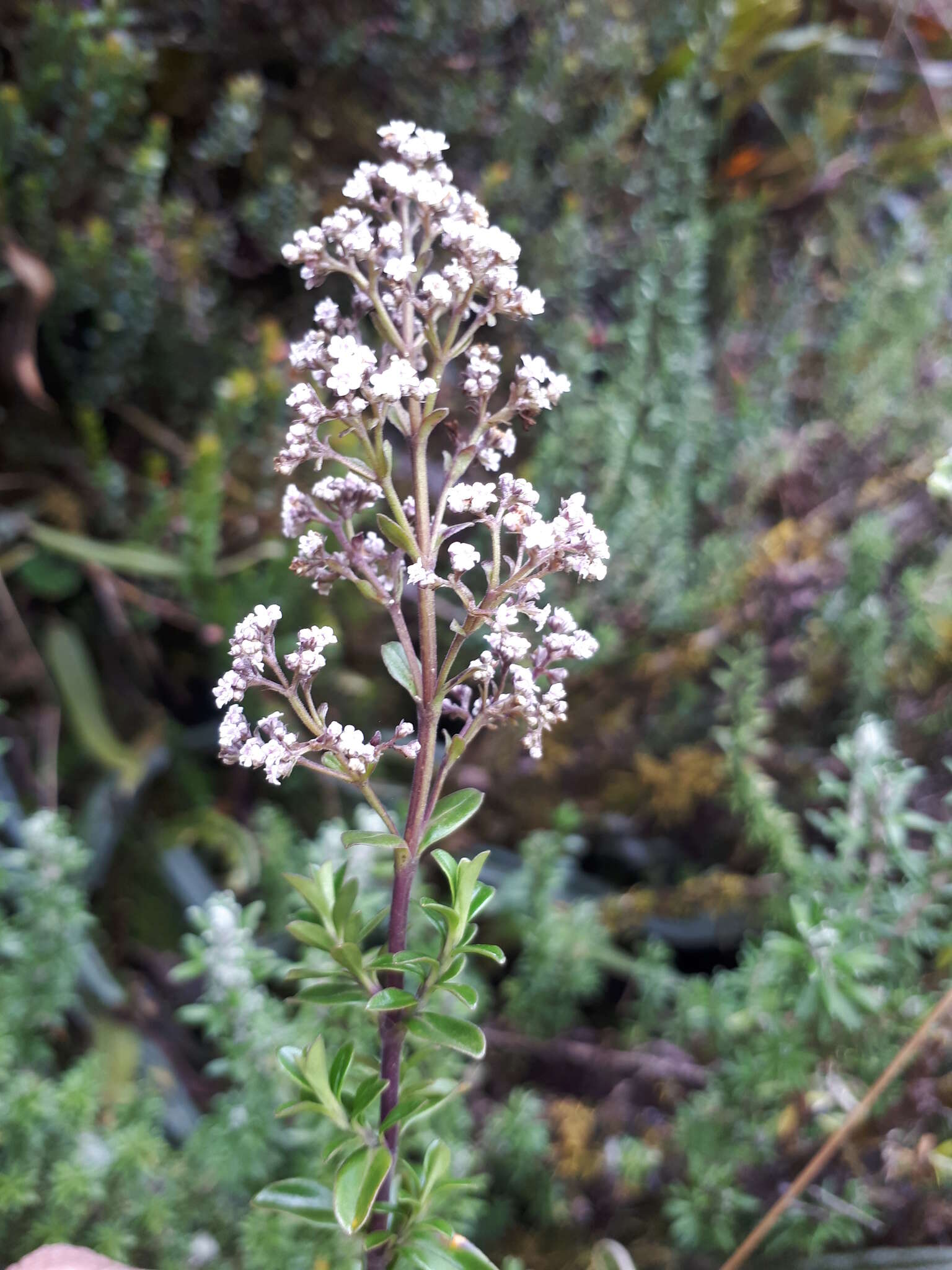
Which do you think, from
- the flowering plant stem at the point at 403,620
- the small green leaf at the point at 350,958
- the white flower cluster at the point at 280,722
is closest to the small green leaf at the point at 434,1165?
the flowering plant stem at the point at 403,620

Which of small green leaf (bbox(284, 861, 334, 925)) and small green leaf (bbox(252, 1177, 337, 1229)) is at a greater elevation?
small green leaf (bbox(284, 861, 334, 925))

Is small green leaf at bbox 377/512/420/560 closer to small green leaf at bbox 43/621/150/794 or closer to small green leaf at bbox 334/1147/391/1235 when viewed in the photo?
small green leaf at bbox 334/1147/391/1235

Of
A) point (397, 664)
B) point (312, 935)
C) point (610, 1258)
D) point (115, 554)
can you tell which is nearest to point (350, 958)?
point (312, 935)

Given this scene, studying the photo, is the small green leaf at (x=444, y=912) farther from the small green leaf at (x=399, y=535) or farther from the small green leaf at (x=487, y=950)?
the small green leaf at (x=399, y=535)

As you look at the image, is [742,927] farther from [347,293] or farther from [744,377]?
[347,293]

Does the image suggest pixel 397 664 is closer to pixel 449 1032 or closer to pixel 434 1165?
pixel 449 1032

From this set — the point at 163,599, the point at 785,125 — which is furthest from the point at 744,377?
the point at 163,599

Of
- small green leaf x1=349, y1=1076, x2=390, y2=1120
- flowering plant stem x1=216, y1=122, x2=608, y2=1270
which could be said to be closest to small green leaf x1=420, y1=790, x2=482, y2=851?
flowering plant stem x1=216, y1=122, x2=608, y2=1270

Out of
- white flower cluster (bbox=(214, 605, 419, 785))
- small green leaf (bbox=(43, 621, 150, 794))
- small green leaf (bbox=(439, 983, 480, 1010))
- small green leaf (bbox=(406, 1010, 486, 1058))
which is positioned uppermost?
small green leaf (bbox=(43, 621, 150, 794))
